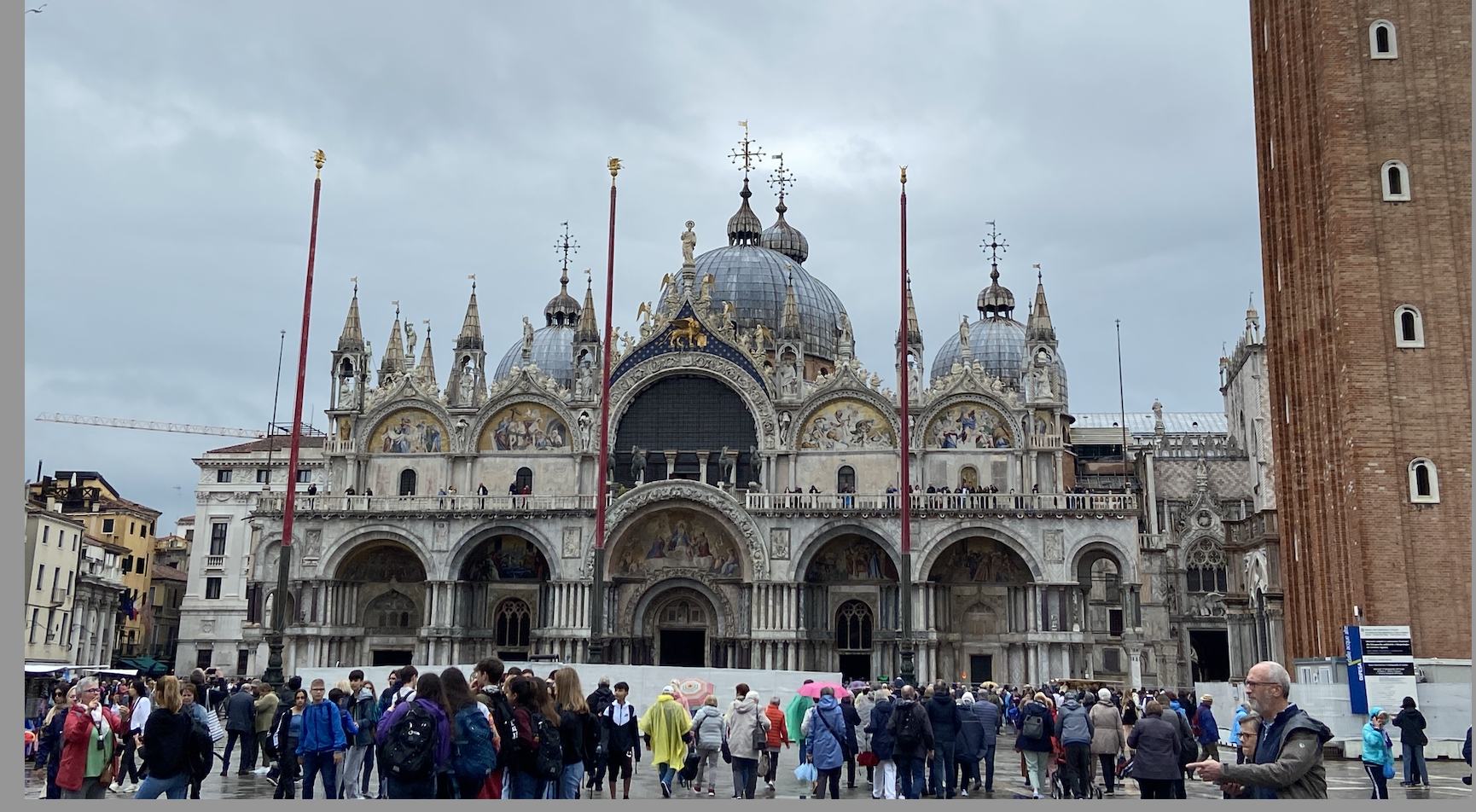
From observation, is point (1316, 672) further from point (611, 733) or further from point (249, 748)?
point (249, 748)

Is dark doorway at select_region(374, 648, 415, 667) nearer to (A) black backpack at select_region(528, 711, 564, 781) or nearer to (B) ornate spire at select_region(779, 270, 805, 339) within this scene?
(B) ornate spire at select_region(779, 270, 805, 339)

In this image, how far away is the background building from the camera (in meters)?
32.7

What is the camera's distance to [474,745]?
39.2 ft

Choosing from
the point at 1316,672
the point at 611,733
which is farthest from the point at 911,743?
the point at 1316,672

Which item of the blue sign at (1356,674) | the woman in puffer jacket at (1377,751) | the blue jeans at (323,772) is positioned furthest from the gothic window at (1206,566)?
the blue jeans at (323,772)

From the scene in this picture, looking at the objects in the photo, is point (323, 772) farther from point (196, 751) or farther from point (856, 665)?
point (856, 665)

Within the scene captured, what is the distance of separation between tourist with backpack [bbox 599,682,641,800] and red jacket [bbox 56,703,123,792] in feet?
21.8

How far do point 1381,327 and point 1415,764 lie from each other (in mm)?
14410

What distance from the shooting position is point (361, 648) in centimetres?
5191

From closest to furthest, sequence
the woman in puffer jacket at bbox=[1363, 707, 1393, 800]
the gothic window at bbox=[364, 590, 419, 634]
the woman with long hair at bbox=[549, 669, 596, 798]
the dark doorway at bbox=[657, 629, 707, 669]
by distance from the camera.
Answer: the woman with long hair at bbox=[549, 669, 596, 798] → the woman in puffer jacket at bbox=[1363, 707, 1393, 800] → the dark doorway at bbox=[657, 629, 707, 669] → the gothic window at bbox=[364, 590, 419, 634]

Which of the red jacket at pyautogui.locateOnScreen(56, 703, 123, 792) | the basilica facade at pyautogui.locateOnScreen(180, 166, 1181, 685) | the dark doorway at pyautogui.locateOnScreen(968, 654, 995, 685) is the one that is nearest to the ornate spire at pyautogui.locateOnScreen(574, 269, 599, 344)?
the basilica facade at pyautogui.locateOnScreen(180, 166, 1181, 685)

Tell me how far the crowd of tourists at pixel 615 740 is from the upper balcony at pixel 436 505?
22.4m

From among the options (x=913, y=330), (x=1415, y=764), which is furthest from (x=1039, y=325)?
(x=1415, y=764)

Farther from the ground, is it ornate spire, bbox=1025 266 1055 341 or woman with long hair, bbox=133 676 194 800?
ornate spire, bbox=1025 266 1055 341
